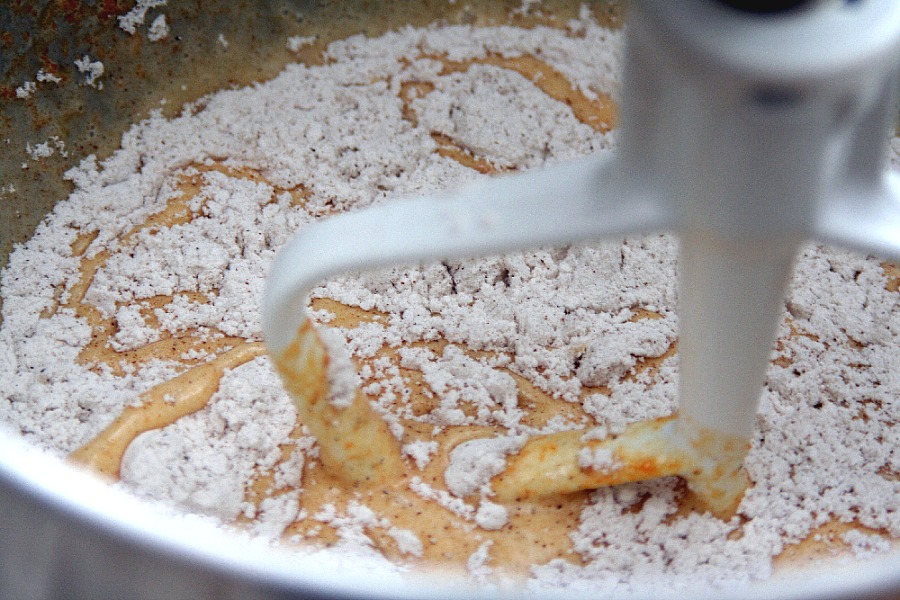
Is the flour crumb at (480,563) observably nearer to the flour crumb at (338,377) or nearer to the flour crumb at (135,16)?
the flour crumb at (338,377)

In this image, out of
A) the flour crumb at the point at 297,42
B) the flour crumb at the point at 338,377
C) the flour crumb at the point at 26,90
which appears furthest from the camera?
the flour crumb at the point at 297,42

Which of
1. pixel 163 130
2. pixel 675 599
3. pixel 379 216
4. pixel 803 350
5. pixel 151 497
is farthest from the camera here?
pixel 163 130

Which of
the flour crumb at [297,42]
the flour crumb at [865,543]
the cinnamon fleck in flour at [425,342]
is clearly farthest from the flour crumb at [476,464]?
the flour crumb at [297,42]

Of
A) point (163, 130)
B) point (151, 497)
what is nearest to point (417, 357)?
point (151, 497)

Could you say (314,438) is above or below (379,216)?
below

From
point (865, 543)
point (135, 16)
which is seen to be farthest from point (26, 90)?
point (865, 543)

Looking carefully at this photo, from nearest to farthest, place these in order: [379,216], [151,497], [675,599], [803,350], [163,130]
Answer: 1. [675,599]
2. [379,216]
3. [151,497]
4. [803,350]
5. [163,130]

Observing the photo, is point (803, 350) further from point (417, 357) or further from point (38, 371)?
point (38, 371)

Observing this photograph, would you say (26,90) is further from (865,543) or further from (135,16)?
(865,543)
